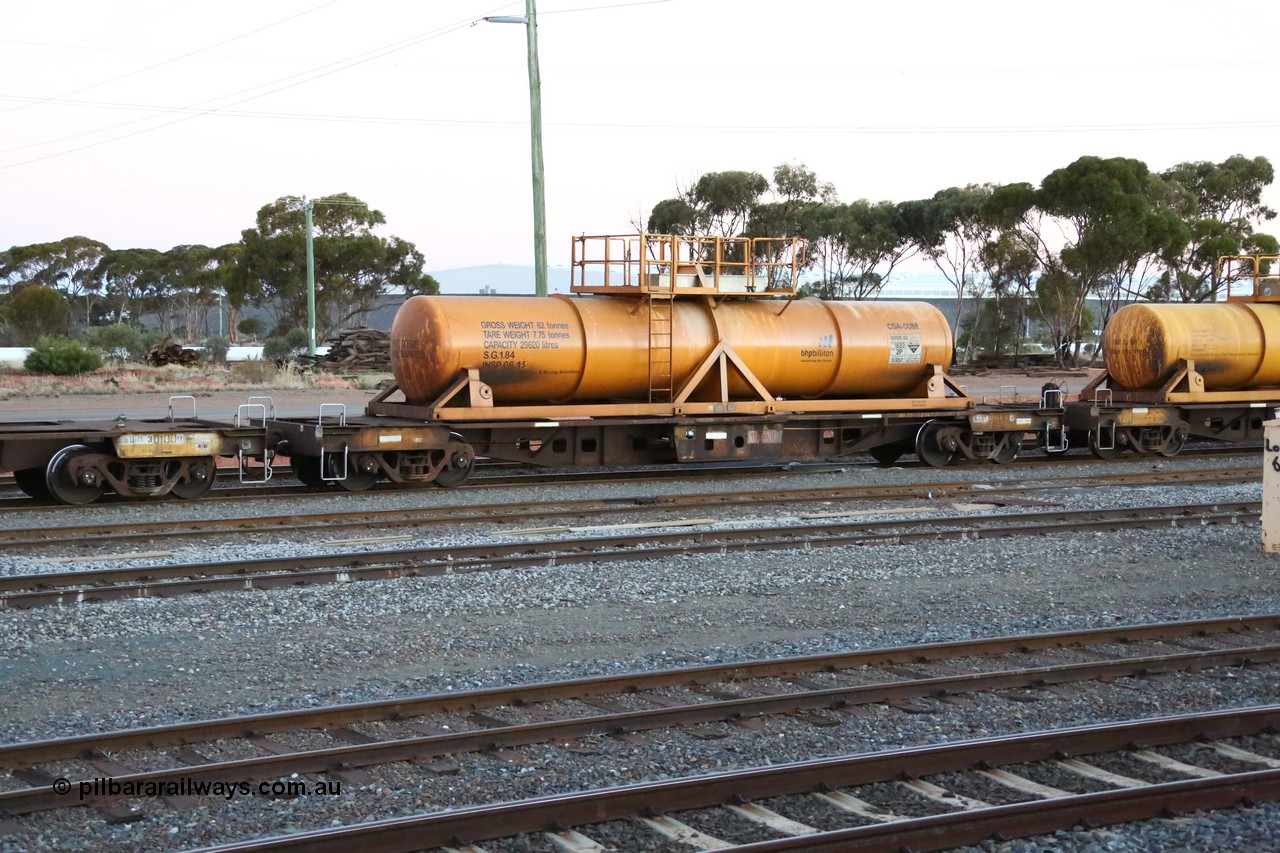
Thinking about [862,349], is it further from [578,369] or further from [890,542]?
[890,542]

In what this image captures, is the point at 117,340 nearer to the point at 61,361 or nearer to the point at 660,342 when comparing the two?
the point at 61,361

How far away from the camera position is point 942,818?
5.44m

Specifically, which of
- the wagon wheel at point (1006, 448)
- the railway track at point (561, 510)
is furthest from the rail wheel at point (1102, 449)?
the railway track at point (561, 510)

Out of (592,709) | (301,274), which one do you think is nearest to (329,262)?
(301,274)

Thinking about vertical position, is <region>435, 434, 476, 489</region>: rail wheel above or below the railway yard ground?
above

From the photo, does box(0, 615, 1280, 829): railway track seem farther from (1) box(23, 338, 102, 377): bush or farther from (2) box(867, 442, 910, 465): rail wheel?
(1) box(23, 338, 102, 377): bush

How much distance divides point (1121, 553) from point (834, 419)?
25.0 feet

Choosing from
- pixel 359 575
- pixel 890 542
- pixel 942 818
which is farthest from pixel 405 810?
pixel 890 542

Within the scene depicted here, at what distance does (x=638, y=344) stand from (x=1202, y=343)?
11211mm

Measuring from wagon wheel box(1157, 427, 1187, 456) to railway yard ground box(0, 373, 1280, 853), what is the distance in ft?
23.0

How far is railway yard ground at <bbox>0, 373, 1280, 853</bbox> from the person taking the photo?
598 centimetres

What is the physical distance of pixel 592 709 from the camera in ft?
24.4

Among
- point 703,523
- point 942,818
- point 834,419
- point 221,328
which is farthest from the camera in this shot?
point 221,328

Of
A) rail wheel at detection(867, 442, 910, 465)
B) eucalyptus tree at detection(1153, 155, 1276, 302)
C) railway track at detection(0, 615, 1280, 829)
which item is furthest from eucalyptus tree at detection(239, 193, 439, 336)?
railway track at detection(0, 615, 1280, 829)
